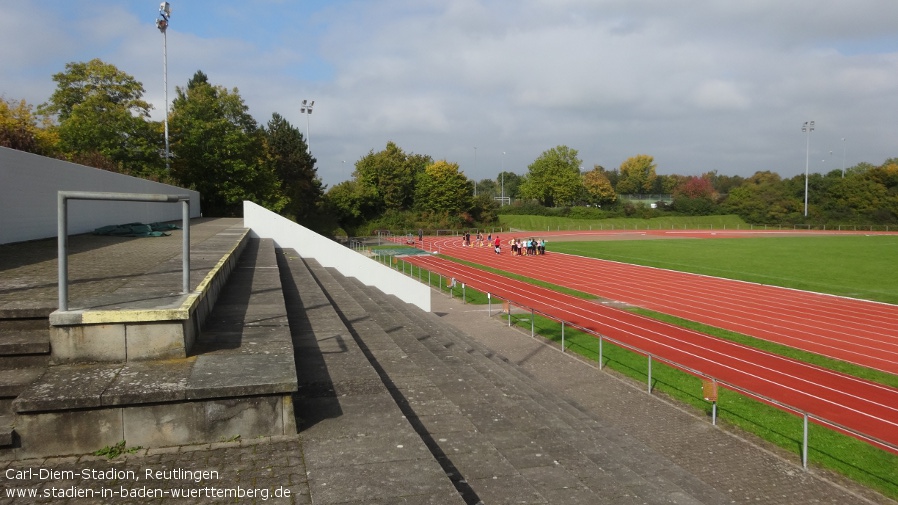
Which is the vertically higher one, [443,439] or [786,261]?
[443,439]

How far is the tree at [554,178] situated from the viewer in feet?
315

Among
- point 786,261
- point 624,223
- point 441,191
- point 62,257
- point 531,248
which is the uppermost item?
point 441,191

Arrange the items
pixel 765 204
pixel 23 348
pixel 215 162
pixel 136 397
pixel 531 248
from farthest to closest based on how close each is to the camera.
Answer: pixel 765 204 → pixel 531 248 → pixel 215 162 → pixel 23 348 → pixel 136 397

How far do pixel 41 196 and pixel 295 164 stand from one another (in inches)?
1929

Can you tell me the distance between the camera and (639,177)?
13088 cm

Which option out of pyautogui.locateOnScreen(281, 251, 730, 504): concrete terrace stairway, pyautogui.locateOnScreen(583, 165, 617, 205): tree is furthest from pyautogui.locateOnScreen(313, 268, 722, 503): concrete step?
pyautogui.locateOnScreen(583, 165, 617, 205): tree

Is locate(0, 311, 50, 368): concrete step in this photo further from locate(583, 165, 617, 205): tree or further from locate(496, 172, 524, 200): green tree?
locate(496, 172, 524, 200): green tree

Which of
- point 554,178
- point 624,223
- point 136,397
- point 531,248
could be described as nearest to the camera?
point 136,397

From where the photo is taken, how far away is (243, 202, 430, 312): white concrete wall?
1803cm

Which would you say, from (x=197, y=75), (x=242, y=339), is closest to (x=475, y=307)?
(x=242, y=339)

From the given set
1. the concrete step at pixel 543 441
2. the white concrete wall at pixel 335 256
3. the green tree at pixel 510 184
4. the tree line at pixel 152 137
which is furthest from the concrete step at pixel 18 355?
the green tree at pixel 510 184

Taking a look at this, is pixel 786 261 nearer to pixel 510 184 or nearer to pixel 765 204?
pixel 765 204

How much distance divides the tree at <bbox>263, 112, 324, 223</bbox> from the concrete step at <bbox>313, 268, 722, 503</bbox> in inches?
2025

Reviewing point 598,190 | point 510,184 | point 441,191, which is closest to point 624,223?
point 598,190
